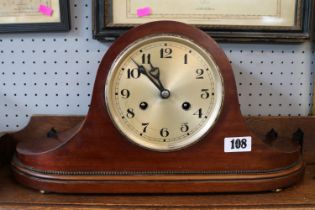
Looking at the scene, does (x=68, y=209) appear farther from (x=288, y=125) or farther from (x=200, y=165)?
(x=288, y=125)

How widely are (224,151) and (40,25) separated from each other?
0.59 metres

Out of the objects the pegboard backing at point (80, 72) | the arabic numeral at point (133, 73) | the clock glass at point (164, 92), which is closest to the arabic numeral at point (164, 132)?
the clock glass at point (164, 92)

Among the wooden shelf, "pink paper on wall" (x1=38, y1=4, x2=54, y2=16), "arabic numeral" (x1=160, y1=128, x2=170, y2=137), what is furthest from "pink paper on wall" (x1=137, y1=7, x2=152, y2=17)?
the wooden shelf

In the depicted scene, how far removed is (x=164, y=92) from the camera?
2.34 ft

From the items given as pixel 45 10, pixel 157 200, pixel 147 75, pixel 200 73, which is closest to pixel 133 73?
pixel 147 75

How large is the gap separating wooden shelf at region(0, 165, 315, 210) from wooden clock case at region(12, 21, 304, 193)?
16 mm

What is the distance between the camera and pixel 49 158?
723 mm

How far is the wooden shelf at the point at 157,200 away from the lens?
2.26ft

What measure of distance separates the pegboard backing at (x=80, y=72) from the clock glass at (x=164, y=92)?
263 mm

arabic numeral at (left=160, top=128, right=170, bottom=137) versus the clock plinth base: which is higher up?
arabic numeral at (left=160, top=128, right=170, bottom=137)

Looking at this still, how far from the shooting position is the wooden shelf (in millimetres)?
688

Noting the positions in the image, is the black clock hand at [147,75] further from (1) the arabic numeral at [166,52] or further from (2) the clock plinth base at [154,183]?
(2) the clock plinth base at [154,183]

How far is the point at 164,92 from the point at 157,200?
0.23 meters

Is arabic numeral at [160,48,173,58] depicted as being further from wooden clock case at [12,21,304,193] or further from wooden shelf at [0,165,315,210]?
wooden shelf at [0,165,315,210]
